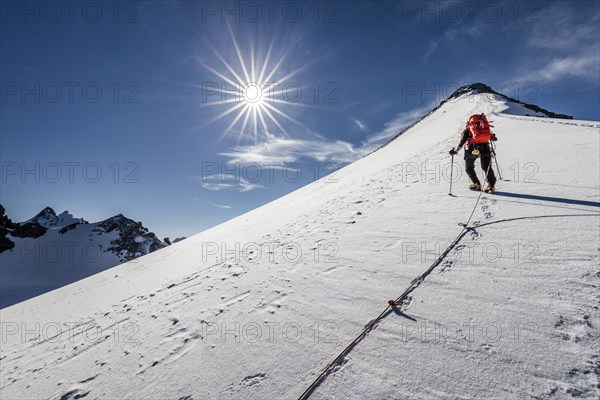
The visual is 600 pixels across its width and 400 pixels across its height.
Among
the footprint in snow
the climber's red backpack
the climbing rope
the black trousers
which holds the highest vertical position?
the climber's red backpack

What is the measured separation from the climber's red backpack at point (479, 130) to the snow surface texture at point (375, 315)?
1.49 metres

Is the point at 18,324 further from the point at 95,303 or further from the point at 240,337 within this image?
the point at 240,337

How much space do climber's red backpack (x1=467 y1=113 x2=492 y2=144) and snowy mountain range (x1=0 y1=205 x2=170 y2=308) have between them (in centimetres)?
5320

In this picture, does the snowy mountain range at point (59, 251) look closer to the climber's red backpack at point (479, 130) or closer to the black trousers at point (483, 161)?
the black trousers at point (483, 161)

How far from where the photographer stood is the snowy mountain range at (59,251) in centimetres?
4447

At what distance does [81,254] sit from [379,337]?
74.6m

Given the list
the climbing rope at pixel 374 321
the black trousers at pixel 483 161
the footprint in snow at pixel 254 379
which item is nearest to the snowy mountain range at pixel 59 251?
the footprint in snow at pixel 254 379

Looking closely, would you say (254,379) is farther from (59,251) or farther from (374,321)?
(59,251)

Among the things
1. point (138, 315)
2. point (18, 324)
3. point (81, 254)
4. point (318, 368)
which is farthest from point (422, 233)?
point (81, 254)

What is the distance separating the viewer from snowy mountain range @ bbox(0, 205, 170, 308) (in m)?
44.5

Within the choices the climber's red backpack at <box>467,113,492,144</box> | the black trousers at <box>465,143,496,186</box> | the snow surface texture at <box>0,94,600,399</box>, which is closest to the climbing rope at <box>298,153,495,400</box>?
the snow surface texture at <box>0,94,600,399</box>

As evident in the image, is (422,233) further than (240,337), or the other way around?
(422,233)

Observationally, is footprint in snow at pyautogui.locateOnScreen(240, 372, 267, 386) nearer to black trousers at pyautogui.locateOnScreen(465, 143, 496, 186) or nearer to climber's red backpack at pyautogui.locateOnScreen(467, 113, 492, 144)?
black trousers at pyautogui.locateOnScreen(465, 143, 496, 186)

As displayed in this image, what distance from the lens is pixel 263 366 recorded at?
3389mm
